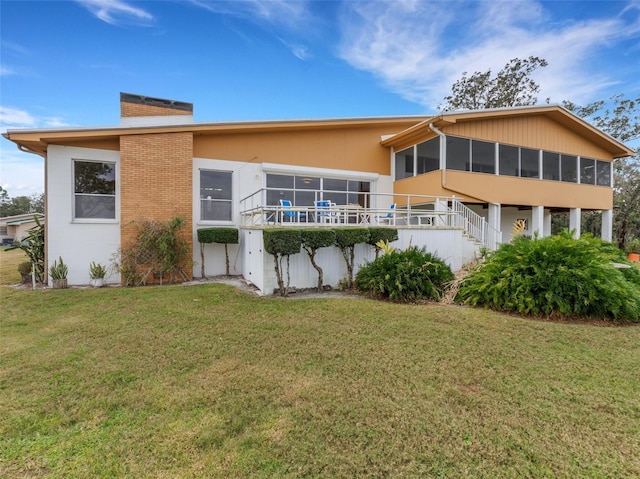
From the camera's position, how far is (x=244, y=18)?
11.1m

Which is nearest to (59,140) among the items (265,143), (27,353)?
(265,143)

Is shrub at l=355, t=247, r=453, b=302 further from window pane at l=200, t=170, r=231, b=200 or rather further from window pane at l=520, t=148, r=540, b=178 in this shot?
window pane at l=520, t=148, r=540, b=178

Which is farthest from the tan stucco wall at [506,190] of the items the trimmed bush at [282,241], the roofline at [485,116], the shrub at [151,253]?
the shrub at [151,253]

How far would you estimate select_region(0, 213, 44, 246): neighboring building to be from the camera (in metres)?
30.1

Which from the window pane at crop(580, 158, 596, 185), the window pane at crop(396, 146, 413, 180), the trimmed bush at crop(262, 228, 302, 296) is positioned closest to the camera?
the trimmed bush at crop(262, 228, 302, 296)

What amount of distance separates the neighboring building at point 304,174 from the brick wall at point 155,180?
30 millimetres

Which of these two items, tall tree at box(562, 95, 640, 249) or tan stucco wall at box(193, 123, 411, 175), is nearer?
tan stucco wall at box(193, 123, 411, 175)

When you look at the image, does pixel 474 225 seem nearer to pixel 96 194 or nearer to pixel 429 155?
pixel 429 155

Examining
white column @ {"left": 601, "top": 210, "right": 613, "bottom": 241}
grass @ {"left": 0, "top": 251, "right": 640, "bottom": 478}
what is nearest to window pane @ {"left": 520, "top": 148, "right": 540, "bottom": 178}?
white column @ {"left": 601, "top": 210, "right": 613, "bottom": 241}

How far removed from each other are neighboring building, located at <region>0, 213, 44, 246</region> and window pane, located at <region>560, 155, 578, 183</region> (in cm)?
4013

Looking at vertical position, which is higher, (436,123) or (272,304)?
(436,123)

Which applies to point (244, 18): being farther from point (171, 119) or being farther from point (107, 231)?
point (107, 231)

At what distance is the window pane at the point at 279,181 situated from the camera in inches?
450

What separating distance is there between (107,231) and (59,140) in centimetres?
283
